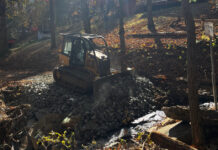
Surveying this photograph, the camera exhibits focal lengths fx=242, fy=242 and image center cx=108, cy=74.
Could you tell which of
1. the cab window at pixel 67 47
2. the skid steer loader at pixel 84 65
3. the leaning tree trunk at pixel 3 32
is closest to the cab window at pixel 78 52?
the skid steer loader at pixel 84 65

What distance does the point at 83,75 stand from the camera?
12062 millimetres

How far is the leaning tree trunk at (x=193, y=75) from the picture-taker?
5.55 m

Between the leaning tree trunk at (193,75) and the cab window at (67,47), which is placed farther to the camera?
the cab window at (67,47)

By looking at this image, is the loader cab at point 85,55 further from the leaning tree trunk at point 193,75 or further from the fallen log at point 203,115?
the leaning tree trunk at point 193,75

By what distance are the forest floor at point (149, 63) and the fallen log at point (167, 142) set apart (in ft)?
16.6

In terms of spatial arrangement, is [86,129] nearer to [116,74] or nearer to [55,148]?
[55,148]

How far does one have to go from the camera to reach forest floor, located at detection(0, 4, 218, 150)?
1234 cm

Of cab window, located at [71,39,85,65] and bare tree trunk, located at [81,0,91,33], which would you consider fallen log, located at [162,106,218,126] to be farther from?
bare tree trunk, located at [81,0,91,33]

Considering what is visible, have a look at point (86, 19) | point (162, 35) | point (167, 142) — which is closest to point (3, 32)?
point (86, 19)

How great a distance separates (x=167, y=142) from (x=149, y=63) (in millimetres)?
9768

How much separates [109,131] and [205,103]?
4620 millimetres

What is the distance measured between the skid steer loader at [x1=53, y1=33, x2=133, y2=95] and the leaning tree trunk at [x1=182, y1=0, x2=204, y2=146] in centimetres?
584

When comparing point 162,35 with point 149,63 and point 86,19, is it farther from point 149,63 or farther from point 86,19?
point 86,19

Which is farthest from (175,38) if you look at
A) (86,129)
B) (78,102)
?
(86,129)
